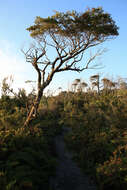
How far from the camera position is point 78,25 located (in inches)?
427

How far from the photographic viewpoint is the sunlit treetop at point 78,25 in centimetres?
1052

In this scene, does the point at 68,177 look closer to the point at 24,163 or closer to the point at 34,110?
the point at 24,163

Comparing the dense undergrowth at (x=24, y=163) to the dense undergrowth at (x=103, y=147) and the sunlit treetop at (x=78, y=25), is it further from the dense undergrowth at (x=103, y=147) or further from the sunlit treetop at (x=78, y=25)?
the sunlit treetop at (x=78, y=25)

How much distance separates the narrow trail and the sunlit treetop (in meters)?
8.21

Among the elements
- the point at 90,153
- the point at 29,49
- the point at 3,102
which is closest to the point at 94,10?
the point at 29,49

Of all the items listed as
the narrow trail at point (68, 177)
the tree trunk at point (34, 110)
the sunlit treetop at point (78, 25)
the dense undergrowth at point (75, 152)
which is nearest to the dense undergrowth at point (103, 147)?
the dense undergrowth at point (75, 152)

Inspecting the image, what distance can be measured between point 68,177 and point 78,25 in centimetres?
932

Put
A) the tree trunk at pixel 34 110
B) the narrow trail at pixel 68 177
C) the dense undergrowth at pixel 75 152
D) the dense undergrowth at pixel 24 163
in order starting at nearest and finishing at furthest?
the dense undergrowth at pixel 24 163 < the dense undergrowth at pixel 75 152 < the narrow trail at pixel 68 177 < the tree trunk at pixel 34 110

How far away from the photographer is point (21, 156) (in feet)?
19.2

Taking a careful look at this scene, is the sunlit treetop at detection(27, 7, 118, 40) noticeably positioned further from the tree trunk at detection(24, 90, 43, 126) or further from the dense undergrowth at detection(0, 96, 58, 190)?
the dense undergrowth at detection(0, 96, 58, 190)

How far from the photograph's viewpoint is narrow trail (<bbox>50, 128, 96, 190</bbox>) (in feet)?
17.8

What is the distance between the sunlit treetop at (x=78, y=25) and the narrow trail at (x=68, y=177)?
323 inches

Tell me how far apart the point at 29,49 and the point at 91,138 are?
274 inches

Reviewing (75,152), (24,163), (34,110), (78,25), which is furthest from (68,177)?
(78,25)
